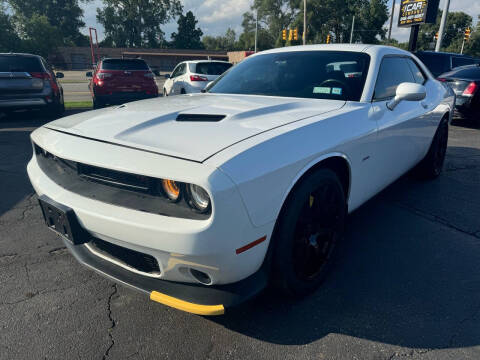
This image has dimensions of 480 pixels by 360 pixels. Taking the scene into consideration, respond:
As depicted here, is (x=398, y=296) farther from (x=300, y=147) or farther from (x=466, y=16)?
(x=466, y=16)

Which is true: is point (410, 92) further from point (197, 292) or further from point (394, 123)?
point (197, 292)

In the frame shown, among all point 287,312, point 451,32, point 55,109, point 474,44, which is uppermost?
point 451,32

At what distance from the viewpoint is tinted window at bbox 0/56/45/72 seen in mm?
7469

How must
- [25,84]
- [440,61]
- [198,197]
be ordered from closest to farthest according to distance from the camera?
[198,197] → [25,84] → [440,61]

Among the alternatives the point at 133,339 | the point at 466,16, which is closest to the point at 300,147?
the point at 133,339

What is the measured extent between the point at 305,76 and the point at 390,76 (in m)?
0.77

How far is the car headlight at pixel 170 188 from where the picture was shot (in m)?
1.62

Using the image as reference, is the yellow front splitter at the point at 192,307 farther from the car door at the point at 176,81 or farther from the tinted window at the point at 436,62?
→ the tinted window at the point at 436,62

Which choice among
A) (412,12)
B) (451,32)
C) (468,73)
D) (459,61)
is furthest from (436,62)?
(451,32)

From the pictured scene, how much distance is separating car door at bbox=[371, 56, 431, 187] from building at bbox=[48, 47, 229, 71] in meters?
53.2

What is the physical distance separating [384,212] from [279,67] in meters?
1.67

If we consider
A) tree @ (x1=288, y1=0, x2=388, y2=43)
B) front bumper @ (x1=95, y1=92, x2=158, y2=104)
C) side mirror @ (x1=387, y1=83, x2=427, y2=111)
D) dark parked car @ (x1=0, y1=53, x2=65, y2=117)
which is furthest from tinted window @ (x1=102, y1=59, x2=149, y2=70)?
tree @ (x1=288, y1=0, x2=388, y2=43)

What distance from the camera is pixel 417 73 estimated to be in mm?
3760

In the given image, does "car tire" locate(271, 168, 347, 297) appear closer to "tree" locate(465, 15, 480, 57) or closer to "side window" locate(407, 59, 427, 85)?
"side window" locate(407, 59, 427, 85)
